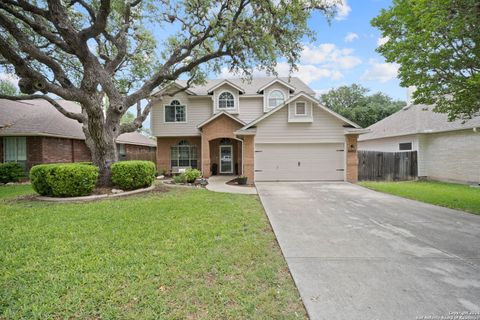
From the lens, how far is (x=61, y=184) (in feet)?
29.5

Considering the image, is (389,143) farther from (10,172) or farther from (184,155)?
(10,172)

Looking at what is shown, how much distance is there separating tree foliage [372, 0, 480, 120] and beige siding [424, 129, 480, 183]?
6.83 meters

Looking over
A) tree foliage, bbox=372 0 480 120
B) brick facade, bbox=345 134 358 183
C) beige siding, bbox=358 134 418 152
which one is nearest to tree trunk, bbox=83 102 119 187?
tree foliage, bbox=372 0 480 120

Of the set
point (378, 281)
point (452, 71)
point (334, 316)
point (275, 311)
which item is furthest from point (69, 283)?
point (452, 71)

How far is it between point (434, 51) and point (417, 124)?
10.3 m

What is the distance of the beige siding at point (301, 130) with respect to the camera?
1367 centimetres

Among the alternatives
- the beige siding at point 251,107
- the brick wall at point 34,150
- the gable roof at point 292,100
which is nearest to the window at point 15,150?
the brick wall at point 34,150

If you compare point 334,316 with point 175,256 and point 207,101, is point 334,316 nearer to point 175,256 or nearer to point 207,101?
point 175,256

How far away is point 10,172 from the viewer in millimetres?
13539

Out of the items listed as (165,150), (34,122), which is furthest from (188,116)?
(34,122)

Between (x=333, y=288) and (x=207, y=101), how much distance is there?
55.0ft

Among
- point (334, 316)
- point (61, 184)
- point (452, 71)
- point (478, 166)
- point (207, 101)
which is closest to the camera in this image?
point (334, 316)

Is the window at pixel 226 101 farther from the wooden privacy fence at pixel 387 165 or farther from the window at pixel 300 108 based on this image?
the wooden privacy fence at pixel 387 165

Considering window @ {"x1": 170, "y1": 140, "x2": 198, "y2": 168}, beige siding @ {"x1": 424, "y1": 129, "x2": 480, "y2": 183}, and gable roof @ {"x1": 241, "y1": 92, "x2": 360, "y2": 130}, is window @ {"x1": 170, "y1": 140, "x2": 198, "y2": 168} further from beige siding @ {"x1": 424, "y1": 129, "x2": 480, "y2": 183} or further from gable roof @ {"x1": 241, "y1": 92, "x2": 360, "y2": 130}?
beige siding @ {"x1": 424, "y1": 129, "x2": 480, "y2": 183}
